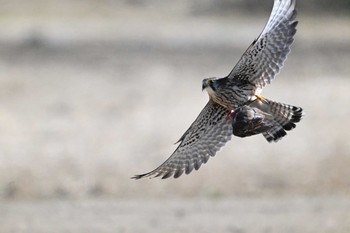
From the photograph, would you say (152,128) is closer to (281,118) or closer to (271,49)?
(271,49)

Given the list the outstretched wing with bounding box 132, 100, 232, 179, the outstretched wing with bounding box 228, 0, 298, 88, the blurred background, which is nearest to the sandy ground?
the blurred background

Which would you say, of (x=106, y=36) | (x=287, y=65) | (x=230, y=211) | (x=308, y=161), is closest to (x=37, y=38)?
(x=106, y=36)

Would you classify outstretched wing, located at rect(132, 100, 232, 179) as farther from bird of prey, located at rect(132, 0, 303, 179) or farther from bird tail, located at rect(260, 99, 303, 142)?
bird tail, located at rect(260, 99, 303, 142)

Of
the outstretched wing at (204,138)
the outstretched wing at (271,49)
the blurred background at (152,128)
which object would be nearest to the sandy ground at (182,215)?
the blurred background at (152,128)

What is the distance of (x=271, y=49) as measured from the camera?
958 cm

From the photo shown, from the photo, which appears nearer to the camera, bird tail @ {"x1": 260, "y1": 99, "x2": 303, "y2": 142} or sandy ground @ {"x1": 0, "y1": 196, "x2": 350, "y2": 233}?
bird tail @ {"x1": 260, "y1": 99, "x2": 303, "y2": 142}

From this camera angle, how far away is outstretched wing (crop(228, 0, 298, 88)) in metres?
9.53

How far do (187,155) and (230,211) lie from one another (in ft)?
12.2

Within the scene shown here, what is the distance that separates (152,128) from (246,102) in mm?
7844

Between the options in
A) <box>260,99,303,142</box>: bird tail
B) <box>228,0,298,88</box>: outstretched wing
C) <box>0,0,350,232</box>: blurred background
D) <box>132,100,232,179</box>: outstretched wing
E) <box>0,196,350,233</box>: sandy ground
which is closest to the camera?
<box>260,99,303,142</box>: bird tail

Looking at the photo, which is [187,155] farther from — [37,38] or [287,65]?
[37,38]

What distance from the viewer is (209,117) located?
974 centimetres

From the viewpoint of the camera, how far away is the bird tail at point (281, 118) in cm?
930

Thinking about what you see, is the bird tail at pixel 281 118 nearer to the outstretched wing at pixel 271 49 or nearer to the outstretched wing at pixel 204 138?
the outstretched wing at pixel 271 49
